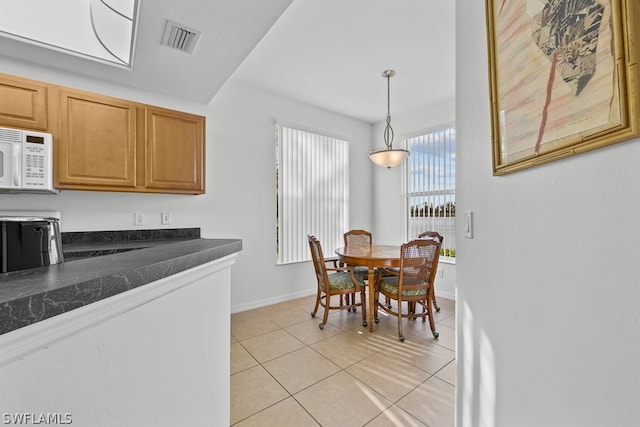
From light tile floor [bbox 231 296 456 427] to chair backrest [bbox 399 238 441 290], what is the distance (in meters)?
0.54

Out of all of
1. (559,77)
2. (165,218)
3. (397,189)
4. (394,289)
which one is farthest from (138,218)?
(397,189)

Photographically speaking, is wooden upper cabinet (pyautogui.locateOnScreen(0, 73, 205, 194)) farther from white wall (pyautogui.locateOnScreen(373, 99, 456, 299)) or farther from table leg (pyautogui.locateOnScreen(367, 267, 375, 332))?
white wall (pyautogui.locateOnScreen(373, 99, 456, 299))

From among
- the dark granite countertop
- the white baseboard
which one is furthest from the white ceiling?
the white baseboard

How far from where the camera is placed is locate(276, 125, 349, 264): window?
3.85 metres

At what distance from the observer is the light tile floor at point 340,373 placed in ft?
5.38

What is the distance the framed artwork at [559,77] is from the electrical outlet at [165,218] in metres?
3.01

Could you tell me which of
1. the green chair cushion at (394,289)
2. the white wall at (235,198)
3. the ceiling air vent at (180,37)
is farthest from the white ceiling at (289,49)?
the green chair cushion at (394,289)

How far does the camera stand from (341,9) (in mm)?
2215

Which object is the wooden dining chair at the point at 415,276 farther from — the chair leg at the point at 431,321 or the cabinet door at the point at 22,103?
the cabinet door at the point at 22,103

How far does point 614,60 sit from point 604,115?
10cm

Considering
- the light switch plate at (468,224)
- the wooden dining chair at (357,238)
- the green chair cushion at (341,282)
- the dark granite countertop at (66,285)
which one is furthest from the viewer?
the wooden dining chair at (357,238)

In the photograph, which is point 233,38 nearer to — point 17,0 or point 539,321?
point 17,0

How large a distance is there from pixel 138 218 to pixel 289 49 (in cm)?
232

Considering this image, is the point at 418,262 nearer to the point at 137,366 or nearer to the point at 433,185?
the point at 433,185
